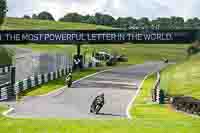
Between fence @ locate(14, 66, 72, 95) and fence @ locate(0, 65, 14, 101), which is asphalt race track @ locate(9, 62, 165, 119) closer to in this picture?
fence @ locate(0, 65, 14, 101)

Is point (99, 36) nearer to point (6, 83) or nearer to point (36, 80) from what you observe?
point (6, 83)

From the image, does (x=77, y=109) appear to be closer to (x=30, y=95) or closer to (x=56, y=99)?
(x=56, y=99)

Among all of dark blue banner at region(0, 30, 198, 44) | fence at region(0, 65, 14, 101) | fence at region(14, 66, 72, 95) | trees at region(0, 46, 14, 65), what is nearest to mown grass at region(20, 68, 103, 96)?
fence at region(14, 66, 72, 95)

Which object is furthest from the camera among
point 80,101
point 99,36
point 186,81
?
point 186,81

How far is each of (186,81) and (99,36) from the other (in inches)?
901

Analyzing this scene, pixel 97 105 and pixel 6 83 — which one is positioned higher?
pixel 6 83

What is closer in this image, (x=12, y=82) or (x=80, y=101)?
(x=80, y=101)

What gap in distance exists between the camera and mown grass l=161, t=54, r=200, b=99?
5525 centimetres

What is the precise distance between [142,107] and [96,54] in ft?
206

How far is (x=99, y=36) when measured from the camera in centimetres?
4372

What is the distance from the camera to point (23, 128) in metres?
23.2

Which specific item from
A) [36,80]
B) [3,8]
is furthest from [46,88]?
[3,8]

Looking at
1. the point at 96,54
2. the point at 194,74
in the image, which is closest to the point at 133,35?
the point at 194,74

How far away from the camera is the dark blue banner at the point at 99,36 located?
→ 41747mm
